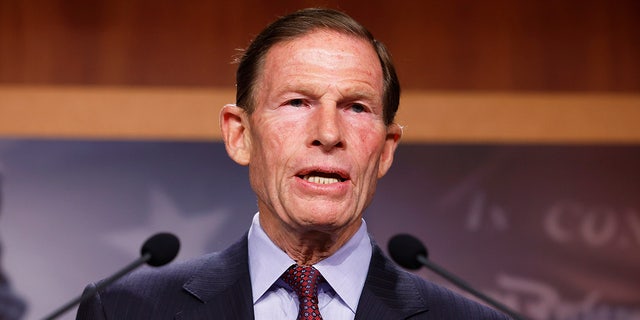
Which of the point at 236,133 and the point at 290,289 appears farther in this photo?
the point at 236,133

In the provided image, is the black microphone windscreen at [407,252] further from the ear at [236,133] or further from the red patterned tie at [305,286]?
the ear at [236,133]

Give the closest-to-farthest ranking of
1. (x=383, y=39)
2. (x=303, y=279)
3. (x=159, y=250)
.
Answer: (x=159, y=250) < (x=303, y=279) < (x=383, y=39)

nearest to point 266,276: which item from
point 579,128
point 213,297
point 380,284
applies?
point 213,297

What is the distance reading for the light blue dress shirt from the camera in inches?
64.4

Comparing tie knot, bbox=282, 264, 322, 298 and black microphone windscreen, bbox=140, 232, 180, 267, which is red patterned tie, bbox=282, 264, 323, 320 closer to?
tie knot, bbox=282, 264, 322, 298

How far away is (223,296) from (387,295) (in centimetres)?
28

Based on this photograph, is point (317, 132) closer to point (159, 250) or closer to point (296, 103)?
point (296, 103)

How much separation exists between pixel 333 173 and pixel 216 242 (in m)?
1.60

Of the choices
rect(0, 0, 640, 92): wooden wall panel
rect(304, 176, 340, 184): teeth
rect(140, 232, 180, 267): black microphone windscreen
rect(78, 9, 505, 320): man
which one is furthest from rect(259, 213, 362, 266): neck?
rect(0, 0, 640, 92): wooden wall panel

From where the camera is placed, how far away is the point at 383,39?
3.33 metres

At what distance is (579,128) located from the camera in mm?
3344

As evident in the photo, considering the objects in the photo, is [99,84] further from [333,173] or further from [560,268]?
[333,173]

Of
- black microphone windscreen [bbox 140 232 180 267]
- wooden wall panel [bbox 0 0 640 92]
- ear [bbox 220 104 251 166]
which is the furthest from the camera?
wooden wall panel [bbox 0 0 640 92]

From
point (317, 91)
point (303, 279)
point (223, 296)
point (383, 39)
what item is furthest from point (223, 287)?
point (383, 39)
